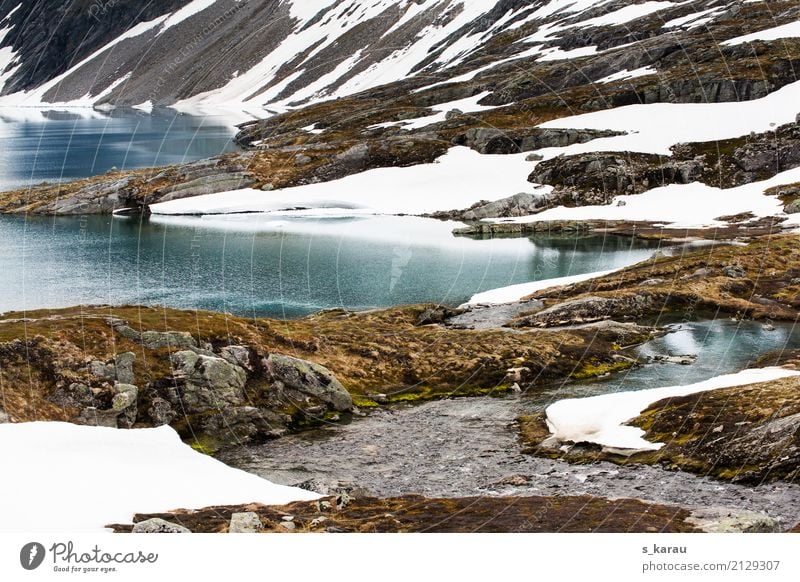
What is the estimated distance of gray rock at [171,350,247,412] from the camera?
128 ft

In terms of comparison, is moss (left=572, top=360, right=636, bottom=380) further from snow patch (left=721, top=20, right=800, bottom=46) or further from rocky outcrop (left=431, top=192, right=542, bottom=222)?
snow patch (left=721, top=20, right=800, bottom=46)

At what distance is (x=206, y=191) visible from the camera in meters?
135

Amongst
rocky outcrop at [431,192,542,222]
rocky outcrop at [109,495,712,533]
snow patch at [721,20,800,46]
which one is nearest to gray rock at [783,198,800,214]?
rocky outcrop at [431,192,542,222]

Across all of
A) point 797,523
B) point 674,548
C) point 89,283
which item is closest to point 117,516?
point 674,548

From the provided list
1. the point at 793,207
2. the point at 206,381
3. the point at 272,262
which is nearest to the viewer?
the point at 206,381

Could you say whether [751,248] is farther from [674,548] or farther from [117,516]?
[117,516]

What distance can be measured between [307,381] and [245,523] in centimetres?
2084

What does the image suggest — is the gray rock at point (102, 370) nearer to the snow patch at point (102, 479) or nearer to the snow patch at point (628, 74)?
the snow patch at point (102, 479)

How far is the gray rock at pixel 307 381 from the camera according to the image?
4247cm

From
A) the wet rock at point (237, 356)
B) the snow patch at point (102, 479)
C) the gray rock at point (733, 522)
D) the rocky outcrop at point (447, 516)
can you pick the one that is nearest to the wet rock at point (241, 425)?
the wet rock at point (237, 356)

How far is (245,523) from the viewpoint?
22.0m

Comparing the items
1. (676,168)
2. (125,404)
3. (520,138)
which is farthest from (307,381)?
(520,138)

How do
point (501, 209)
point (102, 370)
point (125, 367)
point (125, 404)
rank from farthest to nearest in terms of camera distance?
point (501, 209) → point (125, 367) → point (102, 370) → point (125, 404)

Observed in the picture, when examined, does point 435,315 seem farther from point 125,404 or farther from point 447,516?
point 447,516
